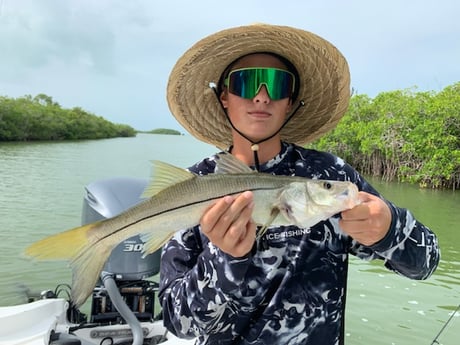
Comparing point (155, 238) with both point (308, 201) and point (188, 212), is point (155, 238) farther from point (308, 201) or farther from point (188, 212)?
point (308, 201)

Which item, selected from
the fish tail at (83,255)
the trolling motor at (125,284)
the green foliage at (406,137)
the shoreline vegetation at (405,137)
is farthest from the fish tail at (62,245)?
the green foliage at (406,137)

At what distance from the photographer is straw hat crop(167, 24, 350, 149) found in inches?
86.0

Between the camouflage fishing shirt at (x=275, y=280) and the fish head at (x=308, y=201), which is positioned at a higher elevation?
the fish head at (x=308, y=201)

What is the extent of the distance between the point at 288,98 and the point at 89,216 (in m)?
2.55

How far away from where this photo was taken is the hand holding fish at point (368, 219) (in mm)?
1506

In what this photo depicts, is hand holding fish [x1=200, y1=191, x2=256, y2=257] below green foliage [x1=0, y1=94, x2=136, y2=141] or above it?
below

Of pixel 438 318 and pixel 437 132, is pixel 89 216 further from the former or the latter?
pixel 437 132

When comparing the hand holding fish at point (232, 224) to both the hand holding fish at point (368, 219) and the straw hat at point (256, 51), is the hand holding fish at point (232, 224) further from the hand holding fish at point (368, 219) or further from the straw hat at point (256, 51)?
the straw hat at point (256, 51)

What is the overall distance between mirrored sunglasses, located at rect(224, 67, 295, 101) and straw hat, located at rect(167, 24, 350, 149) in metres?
0.21

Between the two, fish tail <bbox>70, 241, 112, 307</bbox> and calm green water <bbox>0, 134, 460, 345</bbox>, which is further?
calm green water <bbox>0, 134, 460, 345</bbox>

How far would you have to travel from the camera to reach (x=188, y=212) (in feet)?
5.25

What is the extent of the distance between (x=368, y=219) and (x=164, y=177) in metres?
0.79

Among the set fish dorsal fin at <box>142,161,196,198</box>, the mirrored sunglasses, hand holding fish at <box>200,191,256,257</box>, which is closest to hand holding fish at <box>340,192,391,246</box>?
hand holding fish at <box>200,191,256,257</box>

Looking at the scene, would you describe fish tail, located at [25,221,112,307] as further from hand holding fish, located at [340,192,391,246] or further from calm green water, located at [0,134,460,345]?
hand holding fish, located at [340,192,391,246]
